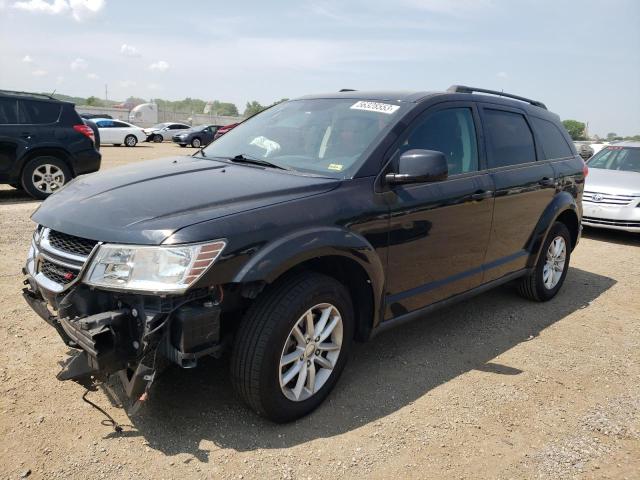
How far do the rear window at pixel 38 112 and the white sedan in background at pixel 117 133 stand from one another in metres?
19.3

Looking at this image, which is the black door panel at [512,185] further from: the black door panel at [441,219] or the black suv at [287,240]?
the black door panel at [441,219]

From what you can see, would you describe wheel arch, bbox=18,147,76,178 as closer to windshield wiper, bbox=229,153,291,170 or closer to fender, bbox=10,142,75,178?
fender, bbox=10,142,75,178

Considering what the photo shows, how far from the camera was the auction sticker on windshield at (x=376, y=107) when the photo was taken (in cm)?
353

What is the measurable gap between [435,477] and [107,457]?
5.24 feet

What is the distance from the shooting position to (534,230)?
185 inches

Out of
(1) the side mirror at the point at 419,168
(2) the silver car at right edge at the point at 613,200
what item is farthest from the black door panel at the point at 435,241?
(2) the silver car at right edge at the point at 613,200

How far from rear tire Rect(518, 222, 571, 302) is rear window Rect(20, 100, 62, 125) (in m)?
7.90

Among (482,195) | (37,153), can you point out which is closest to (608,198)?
(482,195)

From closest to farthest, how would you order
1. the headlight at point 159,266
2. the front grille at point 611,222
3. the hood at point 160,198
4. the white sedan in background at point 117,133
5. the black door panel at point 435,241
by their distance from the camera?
the headlight at point 159,266
the hood at point 160,198
the black door panel at point 435,241
the front grille at point 611,222
the white sedan in background at point 117,133

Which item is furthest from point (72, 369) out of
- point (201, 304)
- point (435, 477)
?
point (435, 477)

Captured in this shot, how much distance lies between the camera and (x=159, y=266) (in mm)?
2402

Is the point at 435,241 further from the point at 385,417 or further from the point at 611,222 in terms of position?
the point at 611,222

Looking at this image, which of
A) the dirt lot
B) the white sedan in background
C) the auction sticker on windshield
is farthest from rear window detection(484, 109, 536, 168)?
the white sedan in background

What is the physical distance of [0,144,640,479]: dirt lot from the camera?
2.62 m
